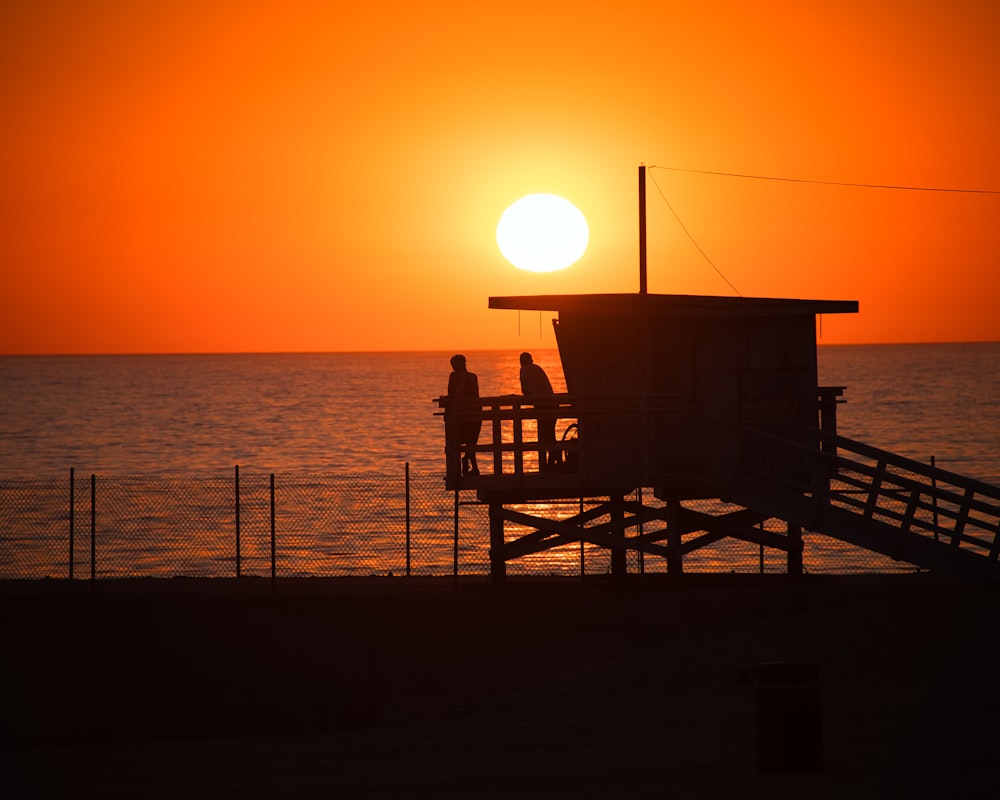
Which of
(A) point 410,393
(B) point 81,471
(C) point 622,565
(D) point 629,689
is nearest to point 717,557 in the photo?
(C) point 622,565

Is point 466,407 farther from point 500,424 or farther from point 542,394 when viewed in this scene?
point 542,394

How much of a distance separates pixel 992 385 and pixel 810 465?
15025 cm

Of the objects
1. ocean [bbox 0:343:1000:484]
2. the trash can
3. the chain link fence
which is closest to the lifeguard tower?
the chain link fence

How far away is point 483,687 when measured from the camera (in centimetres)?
2002

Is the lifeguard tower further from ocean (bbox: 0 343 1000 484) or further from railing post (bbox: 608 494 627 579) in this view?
ocean (bbox: 0 343 1000 484)

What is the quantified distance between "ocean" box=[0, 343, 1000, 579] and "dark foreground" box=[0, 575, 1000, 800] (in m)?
1.94

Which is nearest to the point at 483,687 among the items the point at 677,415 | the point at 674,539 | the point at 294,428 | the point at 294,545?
the point at 674,539

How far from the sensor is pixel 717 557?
33.6 metres

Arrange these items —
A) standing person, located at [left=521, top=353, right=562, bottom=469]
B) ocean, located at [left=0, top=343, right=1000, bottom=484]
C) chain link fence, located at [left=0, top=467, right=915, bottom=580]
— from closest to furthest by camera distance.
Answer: standing person, located at [left=521, top=353, right=562, bottom=469]
chain link fence, located at [left=0, top=467, right=915, bottom=580]
ocean, located at [left=0, top=343, right=1000, bottom=484]

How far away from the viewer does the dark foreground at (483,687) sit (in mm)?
11711

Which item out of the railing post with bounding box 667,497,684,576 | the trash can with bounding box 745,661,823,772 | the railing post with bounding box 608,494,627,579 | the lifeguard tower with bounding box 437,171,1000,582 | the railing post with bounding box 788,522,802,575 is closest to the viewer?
the trash can with bounding box 745,661,823,772

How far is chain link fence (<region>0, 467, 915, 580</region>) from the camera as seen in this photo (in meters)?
30.6

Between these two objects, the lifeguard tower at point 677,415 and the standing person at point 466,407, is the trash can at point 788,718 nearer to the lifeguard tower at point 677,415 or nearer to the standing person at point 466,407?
the lifeguard tower at point 677,415

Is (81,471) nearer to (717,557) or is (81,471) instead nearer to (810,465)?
(717,557)
